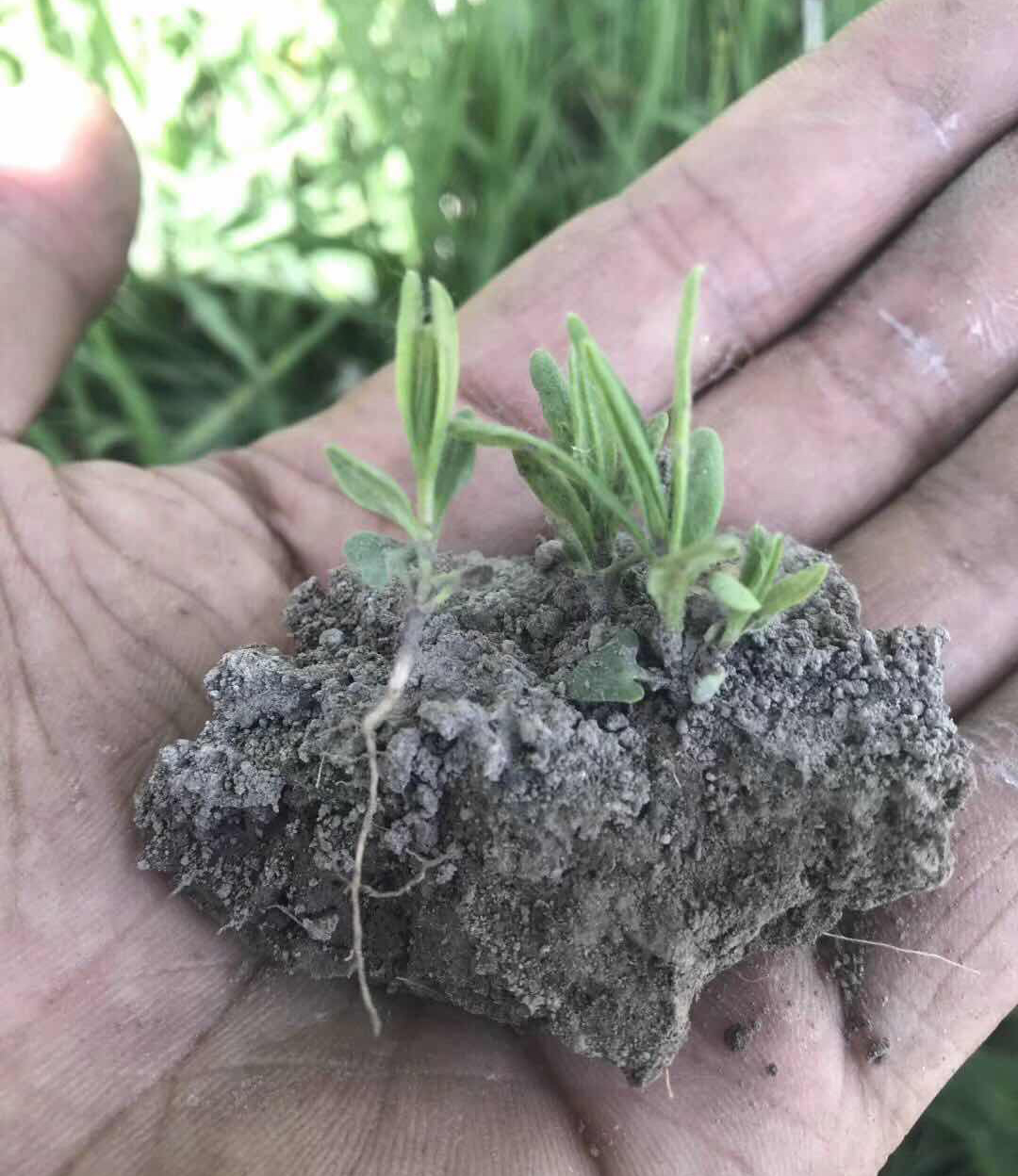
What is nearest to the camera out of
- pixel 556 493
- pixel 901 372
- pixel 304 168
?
pixel 556 493

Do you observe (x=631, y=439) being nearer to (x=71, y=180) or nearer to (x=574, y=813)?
(x=574, y=813)

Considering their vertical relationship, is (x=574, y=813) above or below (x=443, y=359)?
below

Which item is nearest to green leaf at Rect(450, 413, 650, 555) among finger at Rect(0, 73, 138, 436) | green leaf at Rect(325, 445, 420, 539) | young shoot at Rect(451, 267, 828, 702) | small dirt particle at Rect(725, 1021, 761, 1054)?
young shoot at Rect(451, 267, 828, 702)

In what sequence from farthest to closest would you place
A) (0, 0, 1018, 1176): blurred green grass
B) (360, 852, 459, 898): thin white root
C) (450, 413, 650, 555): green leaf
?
1. (0, 0, 1018, 1176): blurred green grass
2. (360, 852, 459, 898): thin white root
3. (450, 413, 650, 555): green leaf

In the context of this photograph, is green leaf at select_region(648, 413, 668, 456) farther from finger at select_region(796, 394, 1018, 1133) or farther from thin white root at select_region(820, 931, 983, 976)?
thin white root at select_region(820, 931, 983, 976)

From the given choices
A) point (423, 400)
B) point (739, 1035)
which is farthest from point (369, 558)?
point (739, 1035)

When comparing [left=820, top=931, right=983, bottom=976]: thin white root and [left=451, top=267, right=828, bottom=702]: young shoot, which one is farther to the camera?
[left=820, top=931, right=983, bottom=976]: thin white root
